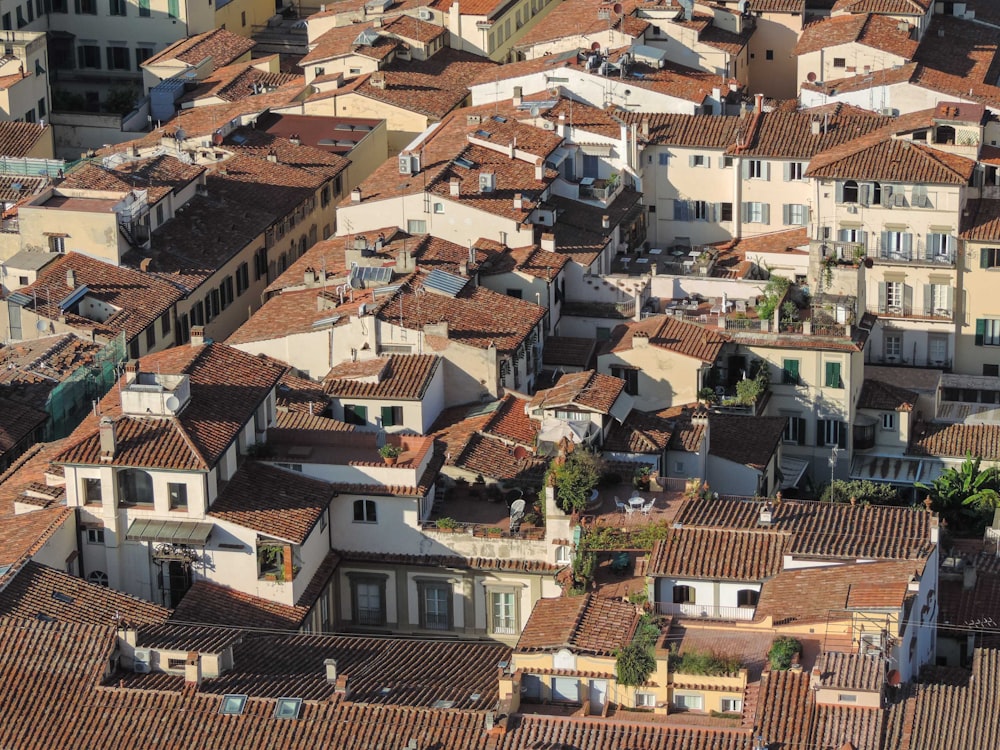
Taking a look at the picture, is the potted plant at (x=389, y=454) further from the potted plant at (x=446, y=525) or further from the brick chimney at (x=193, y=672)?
the brick chimney at (x=193, y=672)

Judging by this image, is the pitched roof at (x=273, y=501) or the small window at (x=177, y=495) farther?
the pitched roof at (x=273, y=501)

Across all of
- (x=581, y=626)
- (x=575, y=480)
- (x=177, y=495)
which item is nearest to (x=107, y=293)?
(x=177, y=495)

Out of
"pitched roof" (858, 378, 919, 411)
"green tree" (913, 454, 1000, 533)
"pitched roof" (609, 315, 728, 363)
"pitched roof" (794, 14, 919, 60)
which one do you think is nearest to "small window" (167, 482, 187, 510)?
"pitched roof" (609, 315, 728, 363)

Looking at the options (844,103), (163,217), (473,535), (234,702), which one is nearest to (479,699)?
(234,702)

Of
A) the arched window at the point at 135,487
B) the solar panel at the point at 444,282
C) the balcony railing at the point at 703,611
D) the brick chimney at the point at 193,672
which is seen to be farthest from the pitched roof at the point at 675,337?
the brick chimney at the point at 193,672

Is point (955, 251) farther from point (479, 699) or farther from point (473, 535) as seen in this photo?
point (479, 699)

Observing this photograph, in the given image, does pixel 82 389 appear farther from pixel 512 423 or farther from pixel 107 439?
pixel 512 423
